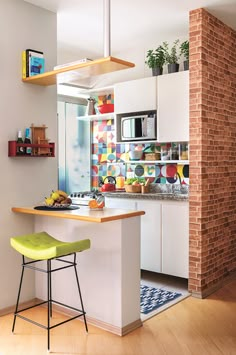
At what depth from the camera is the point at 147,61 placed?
503 cm

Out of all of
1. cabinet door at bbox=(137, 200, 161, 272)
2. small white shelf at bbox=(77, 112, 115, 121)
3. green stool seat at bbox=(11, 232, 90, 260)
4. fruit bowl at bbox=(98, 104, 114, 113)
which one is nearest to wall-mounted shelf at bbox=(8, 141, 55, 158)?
green stool seat at bbox=(11, 232, 90, 260)

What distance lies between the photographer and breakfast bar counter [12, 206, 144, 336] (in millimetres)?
3049

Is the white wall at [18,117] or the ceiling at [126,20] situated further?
the ceiling at [126,20]

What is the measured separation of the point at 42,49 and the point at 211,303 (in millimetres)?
2829

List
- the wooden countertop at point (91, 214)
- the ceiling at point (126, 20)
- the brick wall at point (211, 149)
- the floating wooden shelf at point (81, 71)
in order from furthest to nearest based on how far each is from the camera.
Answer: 1. the brick wall at point (211, 149)
2. the ceiling at point (126, 20)
3. the floating wooden shelf at point (81, 71)
4. the wooden countertop at point (91, 214)

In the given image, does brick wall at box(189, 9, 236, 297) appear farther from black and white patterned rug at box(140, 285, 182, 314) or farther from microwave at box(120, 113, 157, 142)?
microwave at box(120, 113, 157, 142)

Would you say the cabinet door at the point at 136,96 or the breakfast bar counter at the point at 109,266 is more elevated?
the cabinet door at the point at 136,96

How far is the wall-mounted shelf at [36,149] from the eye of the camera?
3.40 m

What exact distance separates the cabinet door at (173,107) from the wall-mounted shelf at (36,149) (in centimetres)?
133

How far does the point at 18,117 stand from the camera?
356cm

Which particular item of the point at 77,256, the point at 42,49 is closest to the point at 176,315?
the point at 77,256

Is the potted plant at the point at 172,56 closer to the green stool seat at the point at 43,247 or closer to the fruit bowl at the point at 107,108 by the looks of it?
the fruit bowl at the point at 107,108

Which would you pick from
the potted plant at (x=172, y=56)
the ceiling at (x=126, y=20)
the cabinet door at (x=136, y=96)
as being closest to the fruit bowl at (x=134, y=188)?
the cabinet door at (x=136, y=96)

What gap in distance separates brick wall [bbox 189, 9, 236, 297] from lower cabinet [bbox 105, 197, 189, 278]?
160mm
